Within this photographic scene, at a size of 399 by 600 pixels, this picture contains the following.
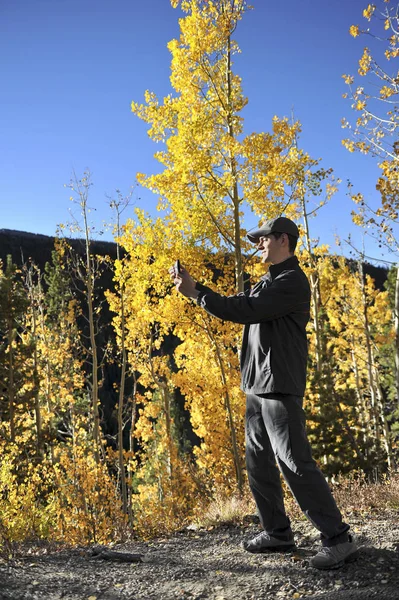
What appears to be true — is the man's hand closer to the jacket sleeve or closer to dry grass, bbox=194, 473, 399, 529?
the jacket sleeve

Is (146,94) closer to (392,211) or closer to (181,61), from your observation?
(181,61)

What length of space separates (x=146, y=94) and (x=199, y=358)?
6.51 m

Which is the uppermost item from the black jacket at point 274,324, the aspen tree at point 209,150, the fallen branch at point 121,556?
the aspen tree at point 209,150

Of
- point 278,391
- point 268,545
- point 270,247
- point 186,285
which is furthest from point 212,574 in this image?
point 270,247

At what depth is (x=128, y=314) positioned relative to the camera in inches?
623

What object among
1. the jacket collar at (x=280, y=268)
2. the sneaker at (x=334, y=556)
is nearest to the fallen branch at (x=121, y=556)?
the sneaker at (x=334, y=556)

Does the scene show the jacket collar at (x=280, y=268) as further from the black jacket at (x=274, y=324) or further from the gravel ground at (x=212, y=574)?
the gravel ground at (x=212, y=574)

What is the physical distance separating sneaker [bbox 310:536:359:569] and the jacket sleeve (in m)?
1.30

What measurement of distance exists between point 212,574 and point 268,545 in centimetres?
45

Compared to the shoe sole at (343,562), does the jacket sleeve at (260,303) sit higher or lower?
higher

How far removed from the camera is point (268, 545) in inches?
118

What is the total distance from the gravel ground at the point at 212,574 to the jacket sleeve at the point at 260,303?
4.57 ft

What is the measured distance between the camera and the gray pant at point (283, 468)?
2664mm

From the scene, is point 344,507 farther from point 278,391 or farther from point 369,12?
point 369,12
